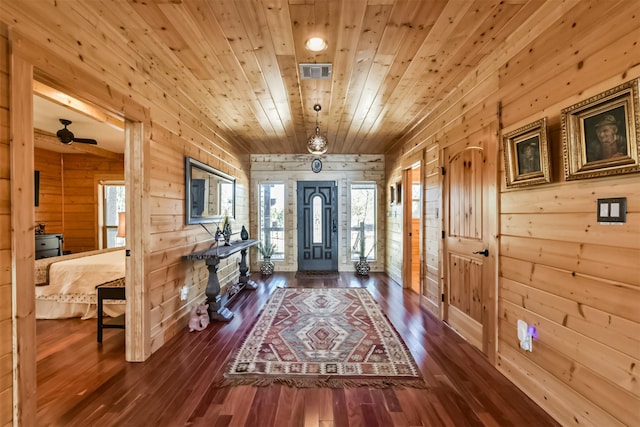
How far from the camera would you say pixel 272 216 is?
6055mm

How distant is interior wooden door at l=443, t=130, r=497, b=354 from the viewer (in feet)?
7.71

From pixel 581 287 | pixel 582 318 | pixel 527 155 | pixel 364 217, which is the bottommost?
pixel 582 318

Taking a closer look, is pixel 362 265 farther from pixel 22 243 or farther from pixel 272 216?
pixel 22 243

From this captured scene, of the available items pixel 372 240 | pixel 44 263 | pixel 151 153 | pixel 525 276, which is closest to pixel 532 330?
pixel 525 276

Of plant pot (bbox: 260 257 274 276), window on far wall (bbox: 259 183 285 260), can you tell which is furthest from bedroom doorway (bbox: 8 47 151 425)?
window on far wall (bbox: 259 183 285 260)

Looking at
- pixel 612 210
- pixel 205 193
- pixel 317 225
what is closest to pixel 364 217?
pixel 317 225

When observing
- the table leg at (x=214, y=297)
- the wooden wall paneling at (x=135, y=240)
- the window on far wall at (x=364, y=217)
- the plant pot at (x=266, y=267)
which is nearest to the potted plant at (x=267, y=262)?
the plant pot at (x=266, y=267)

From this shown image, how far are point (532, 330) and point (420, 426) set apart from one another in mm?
1002

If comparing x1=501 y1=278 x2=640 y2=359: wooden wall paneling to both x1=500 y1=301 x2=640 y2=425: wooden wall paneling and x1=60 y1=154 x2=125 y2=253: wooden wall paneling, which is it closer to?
x1=500 y1=301 x2=640 y2=425: wooden wall paneling

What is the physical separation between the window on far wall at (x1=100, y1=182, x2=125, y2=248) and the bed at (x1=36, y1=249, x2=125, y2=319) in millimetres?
3194

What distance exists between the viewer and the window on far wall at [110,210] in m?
6.05

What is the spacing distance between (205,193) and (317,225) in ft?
9.49

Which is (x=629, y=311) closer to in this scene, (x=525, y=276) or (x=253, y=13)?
(x=525, y=276)

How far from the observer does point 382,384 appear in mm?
2010
